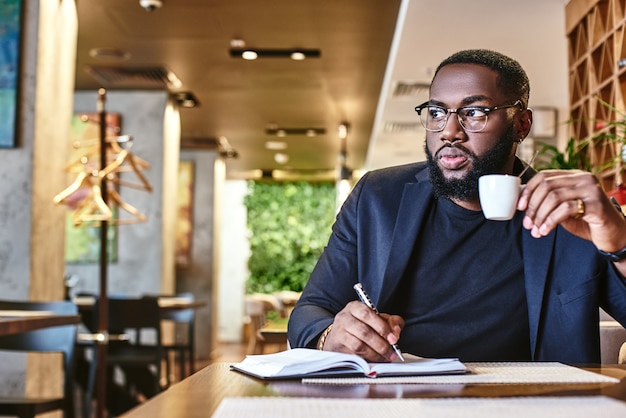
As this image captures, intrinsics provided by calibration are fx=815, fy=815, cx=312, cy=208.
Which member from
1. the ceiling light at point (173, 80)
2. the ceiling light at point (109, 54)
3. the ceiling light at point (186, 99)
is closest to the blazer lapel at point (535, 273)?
the ceiling light at point (109, 54)

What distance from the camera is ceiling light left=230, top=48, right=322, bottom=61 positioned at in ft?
22.5

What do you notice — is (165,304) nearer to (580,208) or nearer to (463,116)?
(463,116)

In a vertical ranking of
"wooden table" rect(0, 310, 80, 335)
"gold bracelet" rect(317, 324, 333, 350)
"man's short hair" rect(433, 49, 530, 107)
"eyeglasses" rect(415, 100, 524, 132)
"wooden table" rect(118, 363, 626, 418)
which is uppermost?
"man's short hair" rect(433, 49, 530, 107)

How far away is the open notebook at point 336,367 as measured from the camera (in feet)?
4.14

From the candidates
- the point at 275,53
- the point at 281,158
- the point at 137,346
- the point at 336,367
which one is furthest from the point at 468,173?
the point at 281,158

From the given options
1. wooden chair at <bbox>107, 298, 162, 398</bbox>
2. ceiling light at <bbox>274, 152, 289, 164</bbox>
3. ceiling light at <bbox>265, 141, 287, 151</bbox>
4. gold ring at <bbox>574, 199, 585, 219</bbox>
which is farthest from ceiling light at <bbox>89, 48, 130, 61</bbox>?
gold ring at <bbox>574, 199, 585, 219</bbox>

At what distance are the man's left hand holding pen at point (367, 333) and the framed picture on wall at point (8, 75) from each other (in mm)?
3541

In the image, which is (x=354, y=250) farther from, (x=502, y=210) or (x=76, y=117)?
(x=76, y=117)

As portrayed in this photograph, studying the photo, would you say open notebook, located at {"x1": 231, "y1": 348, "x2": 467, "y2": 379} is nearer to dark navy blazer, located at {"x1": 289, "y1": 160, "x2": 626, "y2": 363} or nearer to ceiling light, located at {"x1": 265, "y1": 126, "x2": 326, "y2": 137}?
dark navy blazer, located at {"x1": 289, "y1": 160, "x2": 626, "y2": 363}

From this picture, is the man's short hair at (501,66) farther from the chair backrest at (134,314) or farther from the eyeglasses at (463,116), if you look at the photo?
the chair backrest at (134,314)

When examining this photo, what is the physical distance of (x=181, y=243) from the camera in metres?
11.7

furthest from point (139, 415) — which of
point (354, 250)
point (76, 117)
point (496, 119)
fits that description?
point (76, 117)

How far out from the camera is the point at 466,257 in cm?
178

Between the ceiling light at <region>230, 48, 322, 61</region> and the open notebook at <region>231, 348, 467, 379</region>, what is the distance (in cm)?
573
